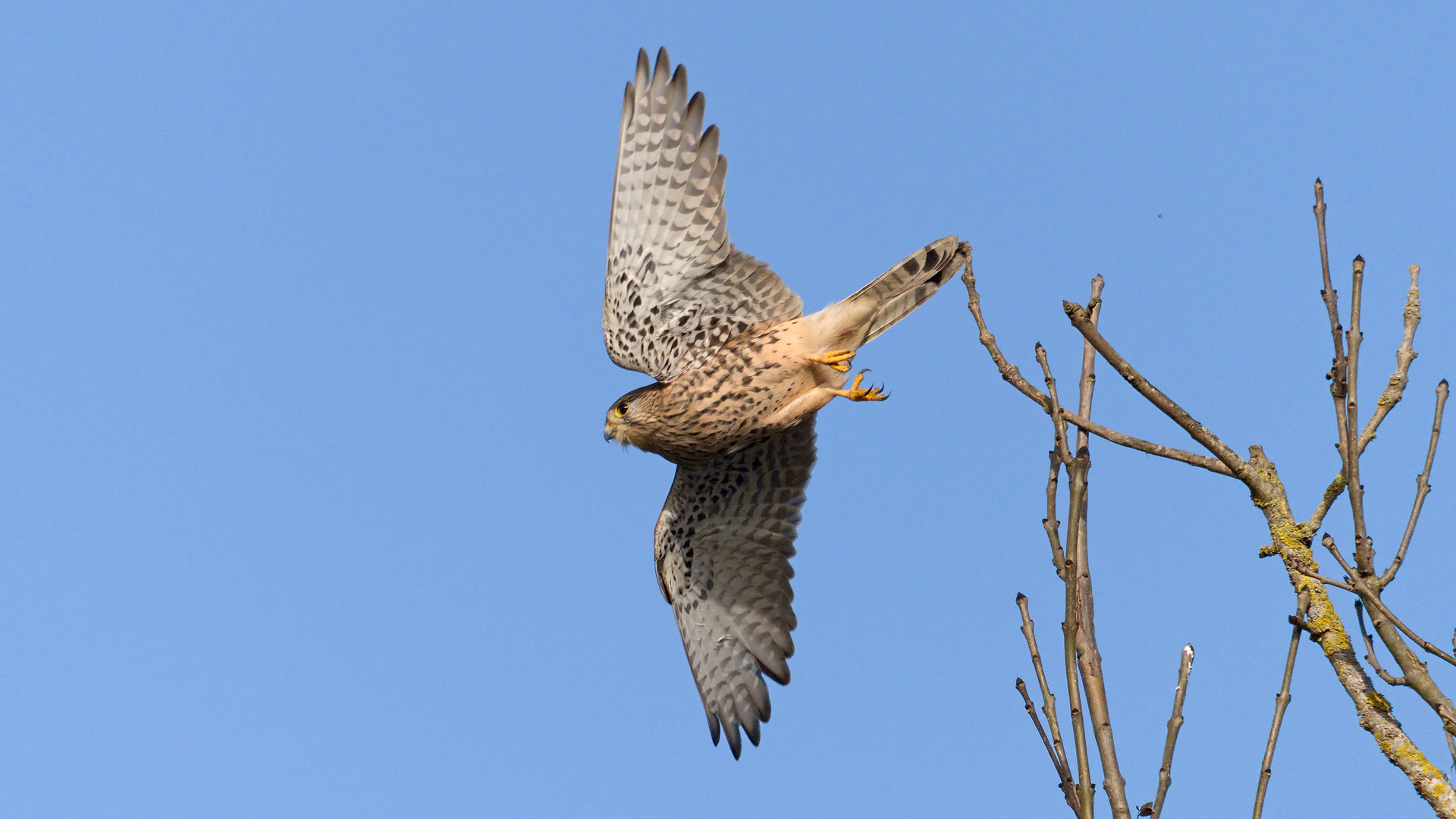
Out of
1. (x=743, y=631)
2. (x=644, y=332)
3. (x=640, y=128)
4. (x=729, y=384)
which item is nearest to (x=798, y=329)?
(x=729, y=384)

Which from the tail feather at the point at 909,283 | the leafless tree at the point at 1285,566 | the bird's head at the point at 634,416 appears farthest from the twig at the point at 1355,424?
the bird's head at the point at 634,416

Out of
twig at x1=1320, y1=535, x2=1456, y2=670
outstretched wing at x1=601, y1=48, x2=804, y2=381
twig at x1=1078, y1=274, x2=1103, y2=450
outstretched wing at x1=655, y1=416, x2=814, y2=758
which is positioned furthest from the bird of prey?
twig at x1=1320, y1=535, x2=1456, y2=670

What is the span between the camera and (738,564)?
6.49m

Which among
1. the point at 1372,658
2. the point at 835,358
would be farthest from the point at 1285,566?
the point at 835,358

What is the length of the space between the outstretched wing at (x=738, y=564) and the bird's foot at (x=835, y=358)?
901mm

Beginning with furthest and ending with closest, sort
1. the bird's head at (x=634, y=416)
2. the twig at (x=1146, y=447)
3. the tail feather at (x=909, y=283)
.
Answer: the bird's head at (x=634, y=416), the tail feather at (x=909, y=283), the twig at (x=1146, y=447)

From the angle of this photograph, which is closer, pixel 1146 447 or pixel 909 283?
pixel 1146 447

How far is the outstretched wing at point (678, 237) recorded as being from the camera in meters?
5.38

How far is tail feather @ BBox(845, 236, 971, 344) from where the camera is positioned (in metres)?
5.19

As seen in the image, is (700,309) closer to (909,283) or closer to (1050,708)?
(909,283)

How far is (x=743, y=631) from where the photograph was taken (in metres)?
6.49

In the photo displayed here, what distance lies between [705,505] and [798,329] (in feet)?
4.70

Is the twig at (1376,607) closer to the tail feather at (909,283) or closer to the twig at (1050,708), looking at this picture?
the twig at (1050,708)

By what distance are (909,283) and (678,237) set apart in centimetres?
97
